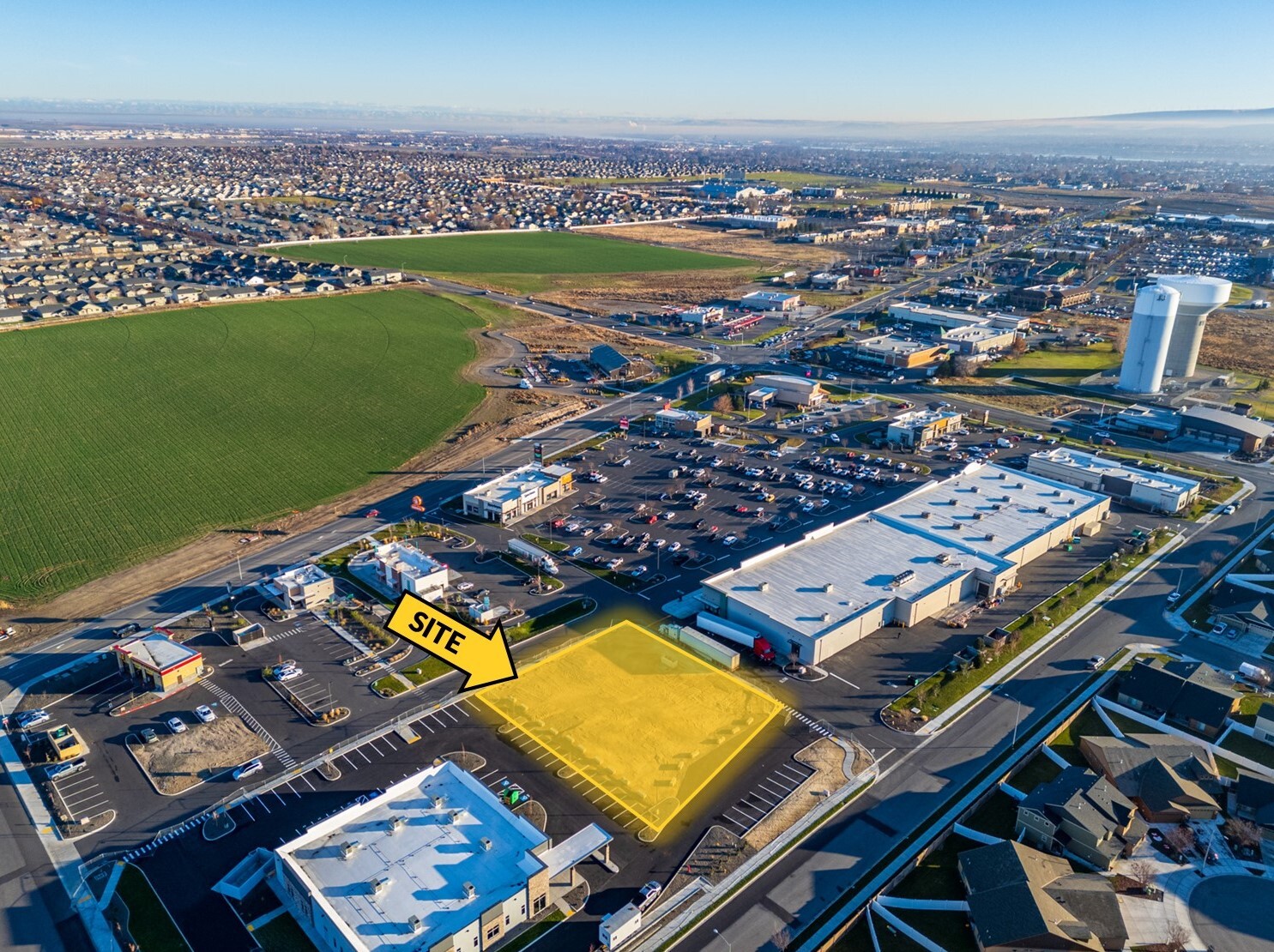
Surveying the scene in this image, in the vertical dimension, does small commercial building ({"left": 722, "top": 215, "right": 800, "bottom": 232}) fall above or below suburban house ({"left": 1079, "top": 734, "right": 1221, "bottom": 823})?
above

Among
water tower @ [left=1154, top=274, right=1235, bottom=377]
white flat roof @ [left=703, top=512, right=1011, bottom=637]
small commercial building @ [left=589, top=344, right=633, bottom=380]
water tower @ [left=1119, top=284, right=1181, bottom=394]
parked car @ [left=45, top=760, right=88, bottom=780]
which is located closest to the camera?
parked car @ [left=45, top=760, right=88, bottom=780]

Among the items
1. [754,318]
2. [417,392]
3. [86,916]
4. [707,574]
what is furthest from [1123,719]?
[754,318]

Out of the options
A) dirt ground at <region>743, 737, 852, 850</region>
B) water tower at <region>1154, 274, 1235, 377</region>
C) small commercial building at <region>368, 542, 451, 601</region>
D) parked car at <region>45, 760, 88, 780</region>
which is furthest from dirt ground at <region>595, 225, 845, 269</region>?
parked car at <region>45, 760, 88, 780</region>

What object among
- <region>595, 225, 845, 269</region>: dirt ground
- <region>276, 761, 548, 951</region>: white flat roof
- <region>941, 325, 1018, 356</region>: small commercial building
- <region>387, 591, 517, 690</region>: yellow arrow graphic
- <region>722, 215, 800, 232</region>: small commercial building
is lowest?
<region>276, 761, 548, 951</region>: white flat roof

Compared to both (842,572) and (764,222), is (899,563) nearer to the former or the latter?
(842,572)

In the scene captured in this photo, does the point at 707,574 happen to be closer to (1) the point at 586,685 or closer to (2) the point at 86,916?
(1) the point at 586,685

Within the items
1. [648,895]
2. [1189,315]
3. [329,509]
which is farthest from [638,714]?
[1189,315]

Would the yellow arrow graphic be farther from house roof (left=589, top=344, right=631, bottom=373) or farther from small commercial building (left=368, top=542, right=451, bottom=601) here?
house roof (left=589, top=344, right=631, bottom=373)
